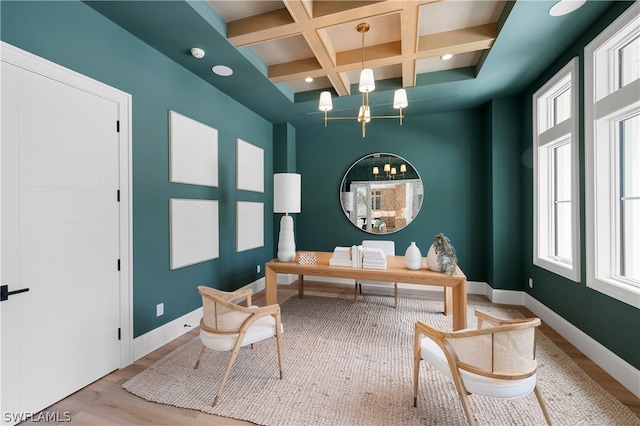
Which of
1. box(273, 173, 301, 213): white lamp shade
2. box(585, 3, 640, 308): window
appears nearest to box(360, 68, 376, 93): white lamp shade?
box(273, 173, 301, 213): white lamp shade

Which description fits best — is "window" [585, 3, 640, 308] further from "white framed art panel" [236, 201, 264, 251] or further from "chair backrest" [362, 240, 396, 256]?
"white framed art panel" [236, 201, 264, 251]

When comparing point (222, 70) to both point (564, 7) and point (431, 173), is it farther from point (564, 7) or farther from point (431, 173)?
point (431, 173)

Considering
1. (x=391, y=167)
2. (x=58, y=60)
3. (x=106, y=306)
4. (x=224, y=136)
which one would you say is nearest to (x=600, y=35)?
(x=391, y=167)

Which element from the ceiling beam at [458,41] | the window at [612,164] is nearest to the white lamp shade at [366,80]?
the ceiling beam at [458,41]

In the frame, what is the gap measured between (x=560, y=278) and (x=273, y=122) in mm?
4386

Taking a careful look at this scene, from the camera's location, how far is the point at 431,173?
4.31 m

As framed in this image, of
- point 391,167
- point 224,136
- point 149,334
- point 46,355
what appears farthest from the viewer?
point 391,167

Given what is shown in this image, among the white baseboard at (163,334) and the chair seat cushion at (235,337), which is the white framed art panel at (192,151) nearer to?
the white baseboard at (163,334)

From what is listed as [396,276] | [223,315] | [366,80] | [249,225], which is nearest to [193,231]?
[249,225]

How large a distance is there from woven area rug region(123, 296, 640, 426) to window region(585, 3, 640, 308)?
819mm

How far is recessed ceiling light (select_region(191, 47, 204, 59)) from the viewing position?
2482 mm

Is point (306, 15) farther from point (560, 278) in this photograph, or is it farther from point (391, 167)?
point (560, 278)

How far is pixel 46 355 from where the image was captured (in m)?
1.74

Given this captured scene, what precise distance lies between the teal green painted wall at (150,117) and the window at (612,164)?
3705 millimetres
